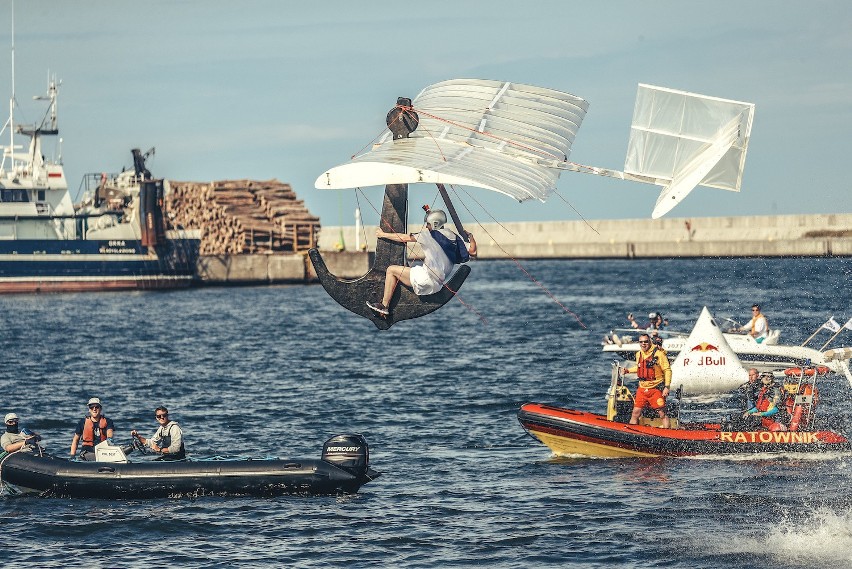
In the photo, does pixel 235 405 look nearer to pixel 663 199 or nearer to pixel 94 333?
pixel 663 199

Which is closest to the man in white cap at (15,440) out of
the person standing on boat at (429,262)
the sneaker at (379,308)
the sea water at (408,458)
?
the sea water at (408,458)

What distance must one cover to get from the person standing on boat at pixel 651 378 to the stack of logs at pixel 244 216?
66319mm

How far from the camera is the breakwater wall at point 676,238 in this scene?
4432 inches

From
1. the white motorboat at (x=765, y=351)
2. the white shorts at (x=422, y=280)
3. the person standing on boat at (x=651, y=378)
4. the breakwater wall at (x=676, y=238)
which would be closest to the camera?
the white shorts at (x=422, y=280)

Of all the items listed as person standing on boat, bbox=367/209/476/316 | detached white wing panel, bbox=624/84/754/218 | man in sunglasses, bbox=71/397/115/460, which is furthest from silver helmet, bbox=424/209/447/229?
man in sunglasses, bbox=71/397/115/460

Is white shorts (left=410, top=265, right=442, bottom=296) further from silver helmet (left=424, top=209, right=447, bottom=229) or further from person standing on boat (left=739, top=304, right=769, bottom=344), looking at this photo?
person standing on boat (left=739, top=304, right=769, bottom=344)

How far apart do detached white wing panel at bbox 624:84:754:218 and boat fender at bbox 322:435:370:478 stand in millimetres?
10178

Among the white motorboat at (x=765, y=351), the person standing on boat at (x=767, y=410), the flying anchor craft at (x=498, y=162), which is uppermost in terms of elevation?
the flying anchor craft at (x=498, y=162)

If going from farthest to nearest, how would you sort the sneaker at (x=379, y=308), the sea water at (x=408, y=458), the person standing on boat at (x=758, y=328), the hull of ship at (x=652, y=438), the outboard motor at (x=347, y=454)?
the person standing on boat at (x=758, y=328)
the hull of ship at (x=652, y=438)
the outboard motor at (x=347, y=454)
the sea water at (x=408, y=458)
the sneaker at (x=379, y=308)

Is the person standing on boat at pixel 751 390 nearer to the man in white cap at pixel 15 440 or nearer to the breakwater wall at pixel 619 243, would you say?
the man in white cap at pixel 15 440

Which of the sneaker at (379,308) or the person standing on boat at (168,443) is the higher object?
the sneaker at (379,308)

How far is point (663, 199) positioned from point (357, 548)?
8.49 metres

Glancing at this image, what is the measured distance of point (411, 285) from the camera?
51.0ft

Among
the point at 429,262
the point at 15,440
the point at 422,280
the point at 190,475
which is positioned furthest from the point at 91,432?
the point at 429,262
